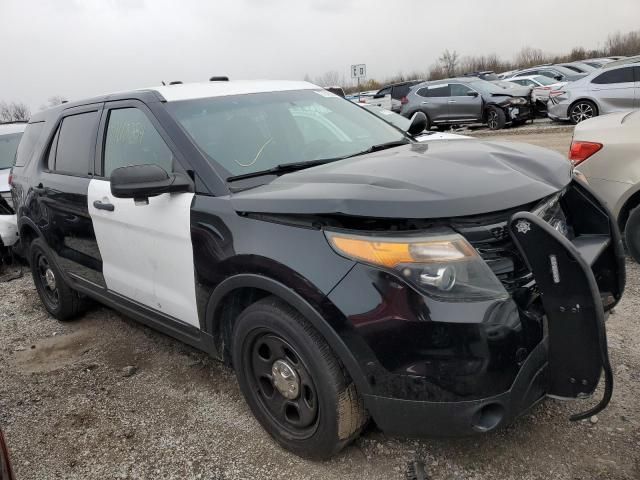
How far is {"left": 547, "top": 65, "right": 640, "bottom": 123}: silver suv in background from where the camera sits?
12.7m

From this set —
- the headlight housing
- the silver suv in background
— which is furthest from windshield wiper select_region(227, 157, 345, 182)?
the silver suv in background

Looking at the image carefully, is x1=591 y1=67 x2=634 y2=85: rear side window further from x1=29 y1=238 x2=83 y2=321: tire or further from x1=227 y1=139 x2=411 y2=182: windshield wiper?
x1=29 y1=238 x2=83 y2=321: tire

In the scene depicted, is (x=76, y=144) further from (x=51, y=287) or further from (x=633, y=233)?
(x=633, y=233)

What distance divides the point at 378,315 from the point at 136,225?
5.52 ft

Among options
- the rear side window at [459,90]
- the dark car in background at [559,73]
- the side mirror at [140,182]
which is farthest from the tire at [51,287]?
the dark car in background at [559,73]

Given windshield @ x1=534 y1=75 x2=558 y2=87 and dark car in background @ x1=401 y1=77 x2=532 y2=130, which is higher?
windshield @ x1=534 y1=75 x2=558 y2=87

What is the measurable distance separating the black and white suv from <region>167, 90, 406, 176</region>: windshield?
0.5 inches

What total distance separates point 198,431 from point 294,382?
0.81m

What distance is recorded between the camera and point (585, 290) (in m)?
1.92

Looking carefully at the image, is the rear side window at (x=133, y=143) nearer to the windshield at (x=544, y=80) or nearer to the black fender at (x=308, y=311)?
the black fender at (x=308, y=311)

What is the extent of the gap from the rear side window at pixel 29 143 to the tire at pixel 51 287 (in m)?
0.74

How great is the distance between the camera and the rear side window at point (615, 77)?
500 inches

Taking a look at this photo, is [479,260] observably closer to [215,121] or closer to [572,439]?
[572,439]

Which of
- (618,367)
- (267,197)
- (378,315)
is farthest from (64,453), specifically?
(618,367)
